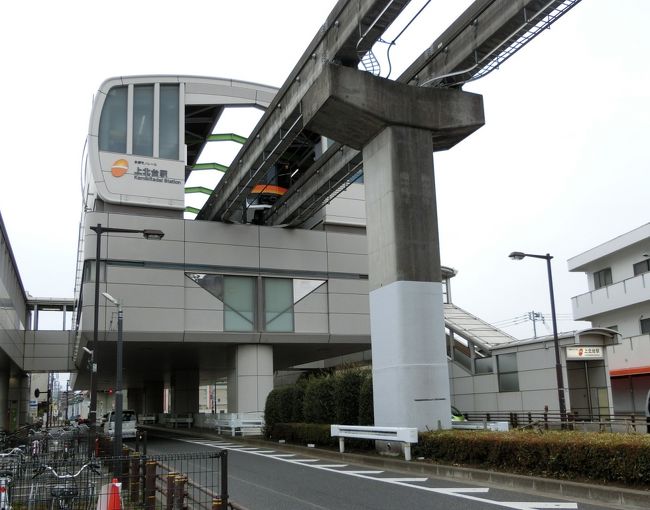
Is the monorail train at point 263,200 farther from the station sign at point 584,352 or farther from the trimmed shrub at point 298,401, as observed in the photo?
the station sign at point 584,352

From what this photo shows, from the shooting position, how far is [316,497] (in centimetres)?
1139

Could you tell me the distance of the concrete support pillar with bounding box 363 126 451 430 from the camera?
1631 cm

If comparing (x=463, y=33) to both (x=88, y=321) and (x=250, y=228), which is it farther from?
(x=88, y=321)

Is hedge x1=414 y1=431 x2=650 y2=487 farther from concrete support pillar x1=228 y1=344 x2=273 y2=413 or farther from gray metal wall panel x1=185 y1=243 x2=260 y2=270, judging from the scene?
gray metal wall panel x1=185 y1=243 x2=260 y2=270

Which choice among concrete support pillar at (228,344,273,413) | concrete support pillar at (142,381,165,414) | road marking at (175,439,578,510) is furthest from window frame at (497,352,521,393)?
concrete support pillar at (142,381,165,414)

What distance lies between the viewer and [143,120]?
31.7 metres

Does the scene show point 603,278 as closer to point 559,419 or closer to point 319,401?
point 559,419

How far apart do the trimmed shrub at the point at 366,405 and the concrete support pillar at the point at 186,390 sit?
3152 centimetres

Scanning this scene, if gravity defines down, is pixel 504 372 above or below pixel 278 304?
below

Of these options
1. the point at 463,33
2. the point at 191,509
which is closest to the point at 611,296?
the point at 463,33

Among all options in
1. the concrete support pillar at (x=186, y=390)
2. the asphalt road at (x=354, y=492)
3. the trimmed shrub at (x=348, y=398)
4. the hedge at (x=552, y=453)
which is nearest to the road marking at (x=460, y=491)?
the asphalt road at (x=354, y=492)

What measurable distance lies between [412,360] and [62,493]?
936 centimetres

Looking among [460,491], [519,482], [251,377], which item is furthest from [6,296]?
[519,482]

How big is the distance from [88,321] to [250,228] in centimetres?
895
